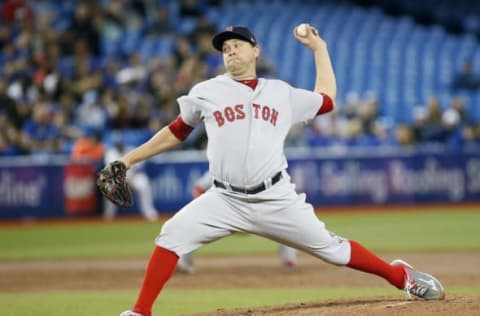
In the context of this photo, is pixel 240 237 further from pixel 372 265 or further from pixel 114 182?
pixel 114 182

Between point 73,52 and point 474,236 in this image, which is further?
point 73,52

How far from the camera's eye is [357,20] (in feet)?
73.0

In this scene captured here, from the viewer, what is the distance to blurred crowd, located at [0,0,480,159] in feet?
56.6

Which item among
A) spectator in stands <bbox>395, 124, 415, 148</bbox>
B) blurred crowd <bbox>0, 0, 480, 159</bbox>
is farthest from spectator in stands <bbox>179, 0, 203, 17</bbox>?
spectator in stands <bbox>395, 124, 415, 148</bbox>

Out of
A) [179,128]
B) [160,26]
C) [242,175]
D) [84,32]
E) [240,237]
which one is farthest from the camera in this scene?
[160,26]

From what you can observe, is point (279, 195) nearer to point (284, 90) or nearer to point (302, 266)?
point (284, 90)

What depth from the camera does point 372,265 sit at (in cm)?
581

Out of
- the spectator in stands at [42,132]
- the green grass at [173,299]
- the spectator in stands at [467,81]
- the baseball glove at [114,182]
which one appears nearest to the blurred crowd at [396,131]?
the spectator in stands at [467,81]

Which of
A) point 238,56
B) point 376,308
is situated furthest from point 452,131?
point 238,56

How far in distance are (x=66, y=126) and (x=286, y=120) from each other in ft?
40.2

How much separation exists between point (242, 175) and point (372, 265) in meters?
1.03

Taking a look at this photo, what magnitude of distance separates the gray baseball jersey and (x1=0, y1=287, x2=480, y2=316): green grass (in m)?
1.36

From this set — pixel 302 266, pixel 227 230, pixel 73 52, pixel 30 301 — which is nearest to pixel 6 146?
pixel 73 52

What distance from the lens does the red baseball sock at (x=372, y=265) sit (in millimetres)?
5758
